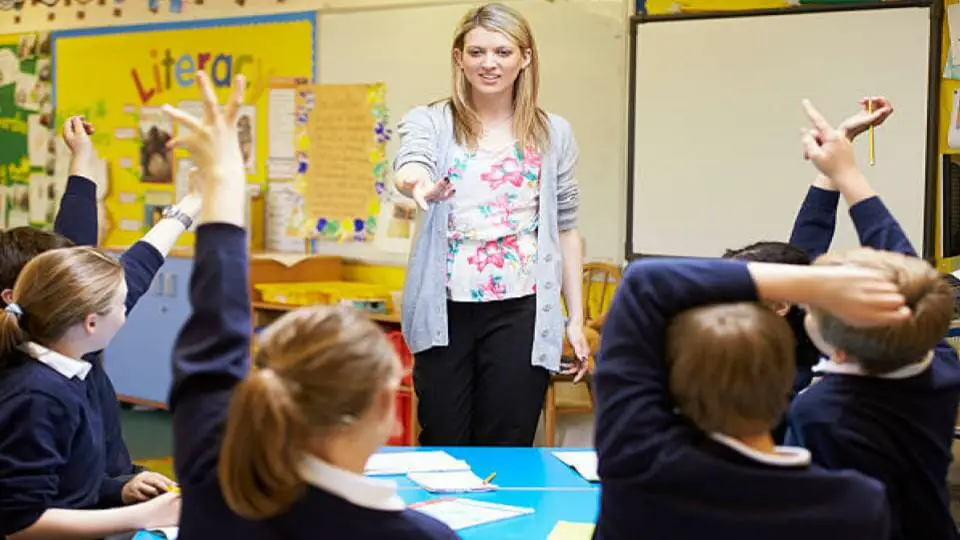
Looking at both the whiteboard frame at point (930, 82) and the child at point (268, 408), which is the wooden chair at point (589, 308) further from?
the child at point (268, 408)

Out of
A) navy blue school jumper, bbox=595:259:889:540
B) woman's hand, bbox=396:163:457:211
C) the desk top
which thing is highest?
woman's hand, bbox=396:163:457:211

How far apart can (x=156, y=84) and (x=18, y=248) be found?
159 inches

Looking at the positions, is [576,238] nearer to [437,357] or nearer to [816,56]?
[437,357]

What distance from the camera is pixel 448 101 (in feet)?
9.07

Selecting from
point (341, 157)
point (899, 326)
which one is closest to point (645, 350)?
point (899, 326)

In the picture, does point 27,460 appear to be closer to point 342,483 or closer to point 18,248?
point 18,248

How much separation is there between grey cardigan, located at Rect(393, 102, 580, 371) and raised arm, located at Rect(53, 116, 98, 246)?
2.27 ft

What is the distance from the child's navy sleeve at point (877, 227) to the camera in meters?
1.74

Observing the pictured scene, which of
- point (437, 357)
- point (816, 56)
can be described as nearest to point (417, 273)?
point (437, 357)

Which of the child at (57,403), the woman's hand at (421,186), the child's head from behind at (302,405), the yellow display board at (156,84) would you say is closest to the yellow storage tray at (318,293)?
the yellow display board at (156,84)

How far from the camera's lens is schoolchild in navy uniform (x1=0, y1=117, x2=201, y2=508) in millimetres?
2107

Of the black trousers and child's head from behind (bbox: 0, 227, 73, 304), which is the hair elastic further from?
the black trousers

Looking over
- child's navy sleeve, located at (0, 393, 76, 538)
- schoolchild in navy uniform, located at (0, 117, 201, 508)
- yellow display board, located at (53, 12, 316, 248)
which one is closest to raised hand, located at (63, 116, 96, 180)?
schoolchild in navy uniform, located at (0, 117, 201, 508)

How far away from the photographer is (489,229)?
8.71 ft
